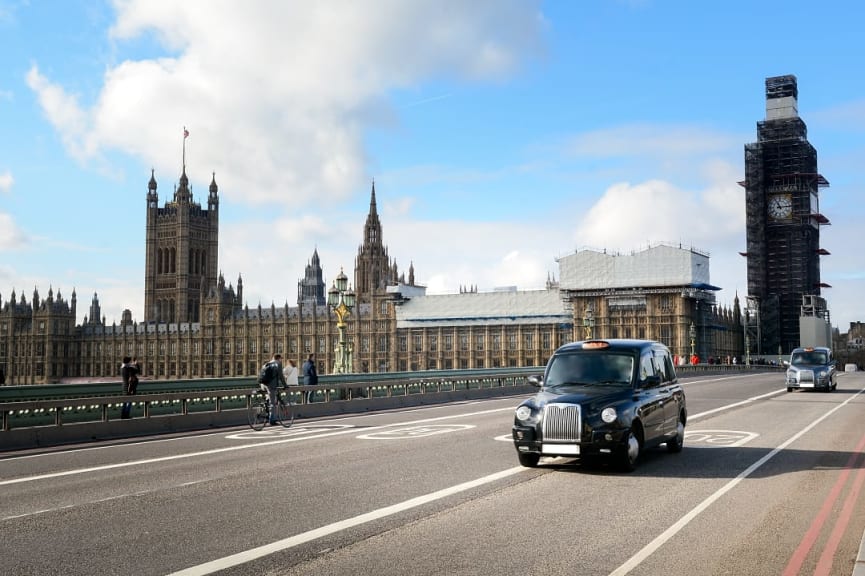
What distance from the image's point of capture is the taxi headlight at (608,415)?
12.3 meters

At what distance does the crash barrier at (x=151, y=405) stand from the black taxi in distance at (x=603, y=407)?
11133 mm

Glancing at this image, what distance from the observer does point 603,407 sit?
12508 millimetres

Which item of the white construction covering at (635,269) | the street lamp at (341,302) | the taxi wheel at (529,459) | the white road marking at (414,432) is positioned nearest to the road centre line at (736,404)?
the white road marking at (414,432)

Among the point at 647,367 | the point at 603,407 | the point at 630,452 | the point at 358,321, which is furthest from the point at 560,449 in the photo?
the point at 358,321

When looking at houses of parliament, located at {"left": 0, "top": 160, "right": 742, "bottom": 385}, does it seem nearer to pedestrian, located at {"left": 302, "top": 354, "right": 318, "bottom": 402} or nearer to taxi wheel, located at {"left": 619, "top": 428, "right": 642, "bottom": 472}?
pedestrian, located at {"left": 302, "top": 354, "right": 318, "bottom": 402}

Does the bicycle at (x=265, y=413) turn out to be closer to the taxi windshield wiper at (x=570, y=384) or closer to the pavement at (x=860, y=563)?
the taxi windshield wiper at (x=570, y=384)

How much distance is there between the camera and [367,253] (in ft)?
528

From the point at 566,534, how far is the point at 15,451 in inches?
522

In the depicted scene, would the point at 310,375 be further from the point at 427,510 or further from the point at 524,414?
the point at 427,510

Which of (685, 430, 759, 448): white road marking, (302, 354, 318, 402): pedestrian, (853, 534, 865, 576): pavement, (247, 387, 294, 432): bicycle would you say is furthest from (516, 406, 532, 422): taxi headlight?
(302, 354, 318, 402): pedestrian

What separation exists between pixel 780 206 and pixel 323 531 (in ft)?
434

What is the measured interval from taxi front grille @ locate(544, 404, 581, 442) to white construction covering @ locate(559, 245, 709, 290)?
351ft

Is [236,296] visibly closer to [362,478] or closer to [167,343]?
[167,343]

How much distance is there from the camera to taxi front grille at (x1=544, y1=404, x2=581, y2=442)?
12.4 metres
